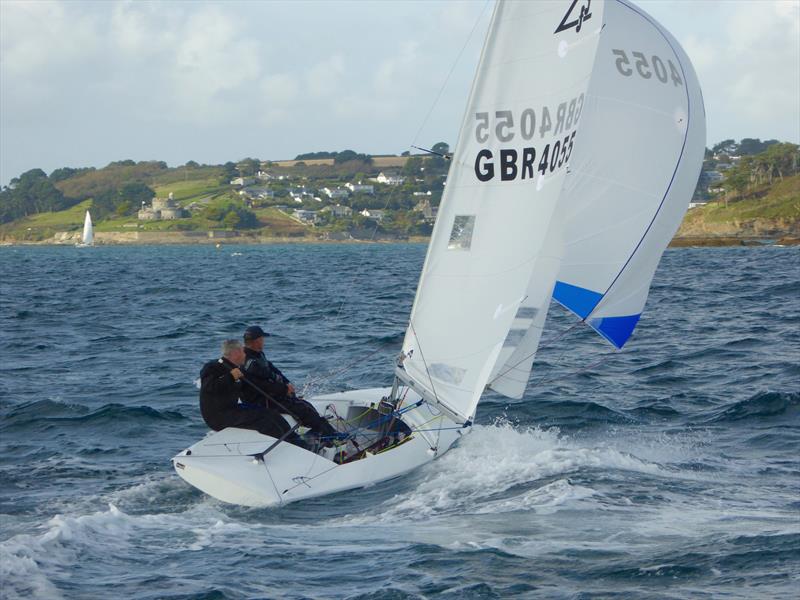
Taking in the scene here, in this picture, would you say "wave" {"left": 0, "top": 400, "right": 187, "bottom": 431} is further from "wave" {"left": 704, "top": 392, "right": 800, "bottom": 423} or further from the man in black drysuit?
"wave" {"left": 704, "top": 392, "right": 800, "bottom": 423}

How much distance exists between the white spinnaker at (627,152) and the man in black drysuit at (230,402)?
306 cm

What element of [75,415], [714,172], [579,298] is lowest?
[75,415]

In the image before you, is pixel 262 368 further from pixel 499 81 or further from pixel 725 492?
pixel 725 492

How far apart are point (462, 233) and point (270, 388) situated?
204cm

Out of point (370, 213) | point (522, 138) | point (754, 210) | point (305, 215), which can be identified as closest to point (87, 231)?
point (305, 215)

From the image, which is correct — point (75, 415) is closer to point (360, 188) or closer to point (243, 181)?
point (360, 188)

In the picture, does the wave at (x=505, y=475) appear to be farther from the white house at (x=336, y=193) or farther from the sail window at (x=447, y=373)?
the white house at (x=336, y=193)

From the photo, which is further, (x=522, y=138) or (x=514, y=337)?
(x=514, y=337)

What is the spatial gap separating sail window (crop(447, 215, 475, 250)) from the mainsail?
1367mm

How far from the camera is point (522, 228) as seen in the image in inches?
322

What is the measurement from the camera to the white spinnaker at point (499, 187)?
7914 mm

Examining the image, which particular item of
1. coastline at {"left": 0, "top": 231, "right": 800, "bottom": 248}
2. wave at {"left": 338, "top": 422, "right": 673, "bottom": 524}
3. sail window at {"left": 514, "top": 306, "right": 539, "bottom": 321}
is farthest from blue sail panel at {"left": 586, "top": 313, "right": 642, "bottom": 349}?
coastline at {"left": 0, "top": 231, "right": 800, "bottom": 248}

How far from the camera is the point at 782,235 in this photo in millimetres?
71375

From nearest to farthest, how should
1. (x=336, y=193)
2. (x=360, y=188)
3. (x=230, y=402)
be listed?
1. (x=230, y=402)
2. (x=336, y=193)
3. (x=360, y=188)
